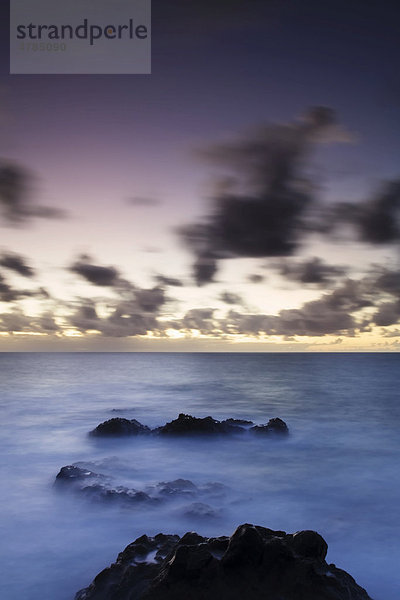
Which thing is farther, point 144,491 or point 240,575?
point 144,491

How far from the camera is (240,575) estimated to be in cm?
495

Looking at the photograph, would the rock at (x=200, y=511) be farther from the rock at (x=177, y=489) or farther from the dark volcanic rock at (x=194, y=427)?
the dark volcanic rock at (x=194, y=427)

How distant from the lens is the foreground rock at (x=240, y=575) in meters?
4.80

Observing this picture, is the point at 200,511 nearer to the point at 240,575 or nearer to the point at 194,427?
the point at 240,575

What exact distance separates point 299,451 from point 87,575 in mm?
10492

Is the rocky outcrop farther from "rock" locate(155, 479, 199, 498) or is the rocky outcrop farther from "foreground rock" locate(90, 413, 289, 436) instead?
"foreground rock" locate(90, 413, 289, 436)

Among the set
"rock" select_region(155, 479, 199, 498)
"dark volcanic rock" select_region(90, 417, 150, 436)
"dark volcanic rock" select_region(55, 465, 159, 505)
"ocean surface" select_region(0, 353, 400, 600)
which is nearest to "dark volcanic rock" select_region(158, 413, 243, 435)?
"ocean surface" select_region(0, 353, 400, 600)

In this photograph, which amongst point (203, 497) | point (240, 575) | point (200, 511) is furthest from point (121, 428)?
point (240, 575)

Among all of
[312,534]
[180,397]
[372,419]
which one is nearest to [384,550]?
[312,534]

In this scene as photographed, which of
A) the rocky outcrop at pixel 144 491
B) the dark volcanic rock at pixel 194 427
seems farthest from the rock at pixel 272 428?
the rocky outcrop at pixel 144 491

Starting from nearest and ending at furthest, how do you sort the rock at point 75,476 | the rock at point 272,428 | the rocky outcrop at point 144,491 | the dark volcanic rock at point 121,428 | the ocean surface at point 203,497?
the ocean surface at point 203,497 < the rocky outcrop at point 144,491 < the rock at point 75,476 < the dark volcanic rock at point 121,428 < the rock at point 272,428

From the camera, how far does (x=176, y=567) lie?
496 centimetres

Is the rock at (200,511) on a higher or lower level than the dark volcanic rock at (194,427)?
lower

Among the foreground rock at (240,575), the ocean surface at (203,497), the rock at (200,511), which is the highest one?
the foreground rock at (240,575)
